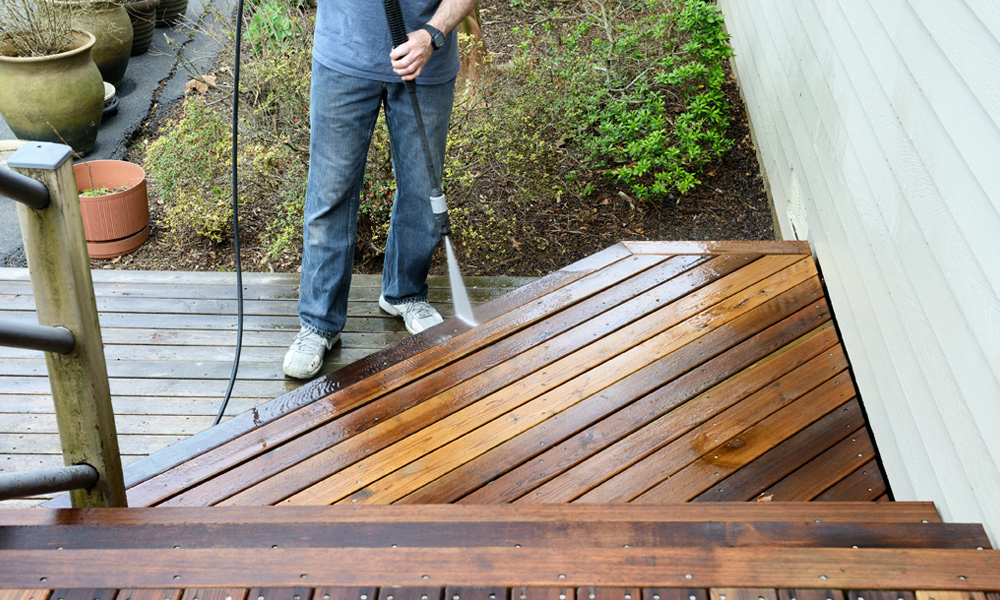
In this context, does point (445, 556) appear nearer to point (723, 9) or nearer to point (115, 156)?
point (115, 156)

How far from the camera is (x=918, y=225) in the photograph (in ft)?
6.08

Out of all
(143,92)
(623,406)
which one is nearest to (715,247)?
(623,406)

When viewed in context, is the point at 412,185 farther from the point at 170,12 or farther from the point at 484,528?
the point at 170,12

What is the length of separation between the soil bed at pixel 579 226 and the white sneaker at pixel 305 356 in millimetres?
1037

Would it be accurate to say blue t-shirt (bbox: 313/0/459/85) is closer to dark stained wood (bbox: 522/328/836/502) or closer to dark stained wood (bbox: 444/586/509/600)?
dark stained wood (bbox: 522/328/836/502)

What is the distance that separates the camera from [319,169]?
245 cm

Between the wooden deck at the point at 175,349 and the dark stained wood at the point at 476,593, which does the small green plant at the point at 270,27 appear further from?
the dark stained wood at the point at 476,593

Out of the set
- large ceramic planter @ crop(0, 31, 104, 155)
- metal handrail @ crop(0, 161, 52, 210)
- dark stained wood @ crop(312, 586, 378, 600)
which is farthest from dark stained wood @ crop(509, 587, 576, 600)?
large ceramic planter @ crop(0, 31, 104, 155)

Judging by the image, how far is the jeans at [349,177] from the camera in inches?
94.0

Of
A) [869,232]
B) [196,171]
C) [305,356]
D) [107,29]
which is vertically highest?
[107,29]

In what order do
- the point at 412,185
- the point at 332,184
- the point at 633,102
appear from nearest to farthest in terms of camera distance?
the point at 332,184, the point at 412,185, the point at 633,102

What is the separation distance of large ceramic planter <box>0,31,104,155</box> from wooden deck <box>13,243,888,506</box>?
10.7ft

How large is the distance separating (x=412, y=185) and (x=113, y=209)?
1.90m

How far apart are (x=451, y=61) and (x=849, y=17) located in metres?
1.21
